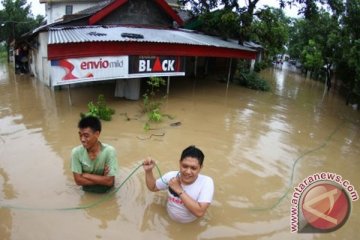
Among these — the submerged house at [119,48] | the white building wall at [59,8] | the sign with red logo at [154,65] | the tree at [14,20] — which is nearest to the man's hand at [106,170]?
the submerged house at [119,48]

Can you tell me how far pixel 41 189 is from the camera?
5.44 m

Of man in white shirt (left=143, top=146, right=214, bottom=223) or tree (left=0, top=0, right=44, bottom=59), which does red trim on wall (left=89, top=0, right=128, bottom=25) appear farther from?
tree (left=0, top=0, right=44, bottom=59)

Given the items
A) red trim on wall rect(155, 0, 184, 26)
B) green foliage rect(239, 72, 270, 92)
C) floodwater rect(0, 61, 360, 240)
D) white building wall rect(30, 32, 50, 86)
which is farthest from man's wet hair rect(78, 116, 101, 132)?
green foliage rect(239, 72, 270, 92)

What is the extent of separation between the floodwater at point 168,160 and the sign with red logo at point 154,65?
1.11 m

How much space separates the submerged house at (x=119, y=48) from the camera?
386 inches

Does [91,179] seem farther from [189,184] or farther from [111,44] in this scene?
[111,44]

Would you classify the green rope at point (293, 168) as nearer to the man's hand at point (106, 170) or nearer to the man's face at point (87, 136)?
the man's hand at point (106, 170)

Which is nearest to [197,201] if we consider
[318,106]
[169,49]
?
[169,49]

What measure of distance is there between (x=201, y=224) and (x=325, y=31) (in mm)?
18752

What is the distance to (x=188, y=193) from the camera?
3.95 metres

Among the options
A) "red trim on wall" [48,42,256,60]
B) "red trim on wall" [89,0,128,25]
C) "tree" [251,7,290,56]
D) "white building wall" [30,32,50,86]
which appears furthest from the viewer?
"tree" [251,7,290,56]

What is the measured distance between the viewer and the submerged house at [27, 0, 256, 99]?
980cm

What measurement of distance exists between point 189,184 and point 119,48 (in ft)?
25.6

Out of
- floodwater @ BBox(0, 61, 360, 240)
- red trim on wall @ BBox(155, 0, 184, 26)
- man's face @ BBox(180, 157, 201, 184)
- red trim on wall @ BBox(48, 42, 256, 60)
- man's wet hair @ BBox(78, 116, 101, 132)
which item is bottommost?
floodwater @ BBox(0, 61, 360, 240)
